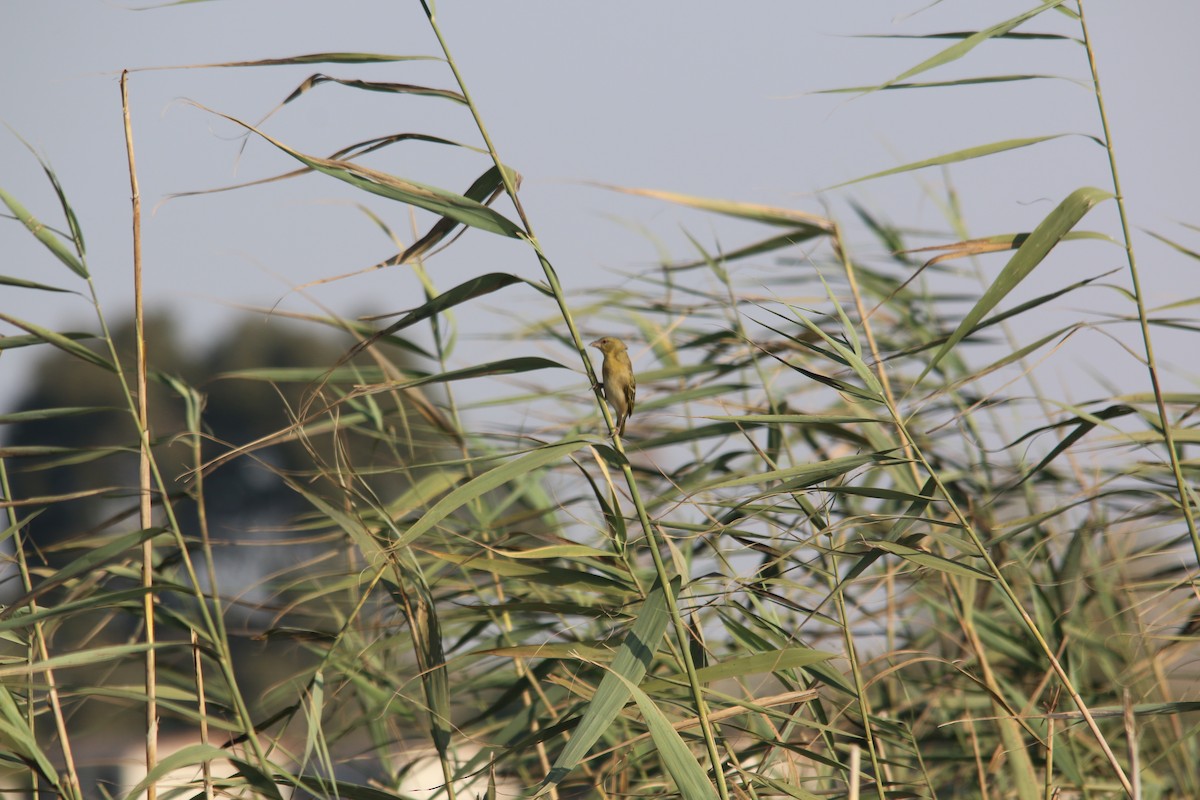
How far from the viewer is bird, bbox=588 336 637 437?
240 centimetres

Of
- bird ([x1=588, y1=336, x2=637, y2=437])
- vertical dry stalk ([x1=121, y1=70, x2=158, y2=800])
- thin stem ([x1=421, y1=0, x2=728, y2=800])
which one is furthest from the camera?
bird ([x1=588, y1=336, x2=637, y2=437])

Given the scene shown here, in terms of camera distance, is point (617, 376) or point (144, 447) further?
point (617, 376)

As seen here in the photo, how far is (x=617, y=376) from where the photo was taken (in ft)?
7.91

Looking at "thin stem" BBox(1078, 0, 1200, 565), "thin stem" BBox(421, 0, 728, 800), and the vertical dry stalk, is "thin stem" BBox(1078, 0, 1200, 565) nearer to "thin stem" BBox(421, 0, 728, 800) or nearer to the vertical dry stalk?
"thin stem" BBox(421, 0, 728, 800)

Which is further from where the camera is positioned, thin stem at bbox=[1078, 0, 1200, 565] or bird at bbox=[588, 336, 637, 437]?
bird at bbox=[588, 336, 637, 437]

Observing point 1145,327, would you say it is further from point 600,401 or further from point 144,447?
point 144,447

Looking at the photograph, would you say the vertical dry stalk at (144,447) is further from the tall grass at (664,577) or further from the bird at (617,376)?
the bird at (617,376)

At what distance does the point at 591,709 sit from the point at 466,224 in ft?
1.84

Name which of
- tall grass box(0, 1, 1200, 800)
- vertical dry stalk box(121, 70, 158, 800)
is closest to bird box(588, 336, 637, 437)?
tall grass box(0, 1, 1200, 800)

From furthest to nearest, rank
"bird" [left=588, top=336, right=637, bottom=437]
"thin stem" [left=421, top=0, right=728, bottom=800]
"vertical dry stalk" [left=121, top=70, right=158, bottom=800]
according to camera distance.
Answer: "bird" [left=588, top=336, right=637, bottom=437]
"vertical dry stalk" [left=121, top=70, right=158, bottom=800]
"thin stem" [left=421, top=0, right=728, bottom=800]

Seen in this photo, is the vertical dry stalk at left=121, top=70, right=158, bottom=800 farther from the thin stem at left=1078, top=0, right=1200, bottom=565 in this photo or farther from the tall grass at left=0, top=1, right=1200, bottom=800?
the thin stem at left=1078, top=0, right=1200, bottom=565

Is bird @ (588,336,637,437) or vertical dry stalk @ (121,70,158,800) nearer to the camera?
vertical dry stalk @ (121,70,158,800)

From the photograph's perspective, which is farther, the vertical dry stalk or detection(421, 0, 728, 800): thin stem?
the vertical dry stalk

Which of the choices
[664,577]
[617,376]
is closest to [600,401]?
[664,577]
